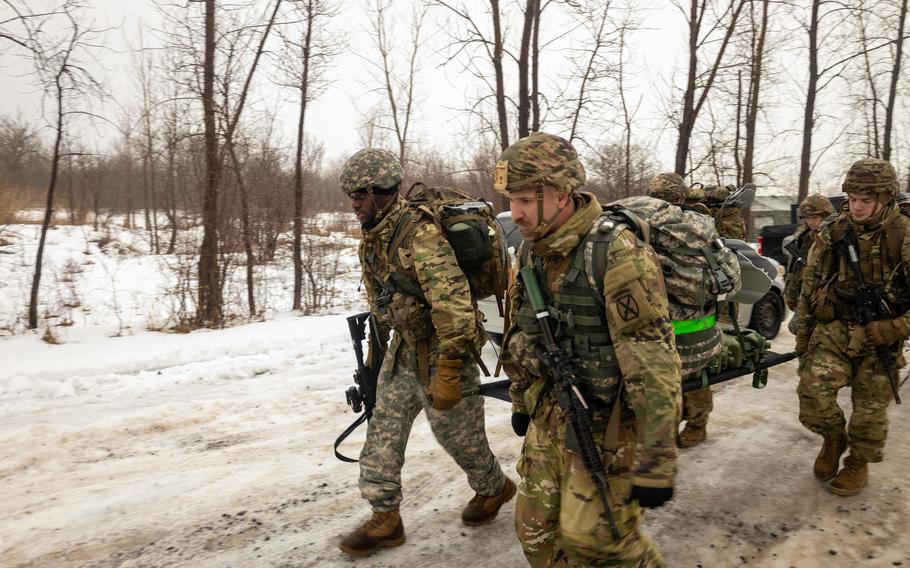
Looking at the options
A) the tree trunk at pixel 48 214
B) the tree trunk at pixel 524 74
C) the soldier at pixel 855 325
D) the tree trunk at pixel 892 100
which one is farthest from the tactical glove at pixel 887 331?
the tree trunk at pixel 892 100

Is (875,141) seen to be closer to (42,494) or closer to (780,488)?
(780,488)

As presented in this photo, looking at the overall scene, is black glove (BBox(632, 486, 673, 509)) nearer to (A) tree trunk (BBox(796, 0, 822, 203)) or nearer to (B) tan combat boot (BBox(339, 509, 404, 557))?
(B) tan combat boot (BBox(339, 509, 404, 557))

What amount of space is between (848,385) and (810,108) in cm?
1326

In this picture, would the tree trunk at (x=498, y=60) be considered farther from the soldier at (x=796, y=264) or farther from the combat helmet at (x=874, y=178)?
the combat helmet at (x=874, y=178)

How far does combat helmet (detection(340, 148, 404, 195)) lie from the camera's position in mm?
3266

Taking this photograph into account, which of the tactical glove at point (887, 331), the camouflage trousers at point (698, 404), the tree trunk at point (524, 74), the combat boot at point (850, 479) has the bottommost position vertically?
the combat boot at point (850, 479)

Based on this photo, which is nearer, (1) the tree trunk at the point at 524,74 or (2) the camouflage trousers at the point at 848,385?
(2) the camouflage trousers at the point at 848,385

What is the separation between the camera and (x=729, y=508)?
3705 millimetres

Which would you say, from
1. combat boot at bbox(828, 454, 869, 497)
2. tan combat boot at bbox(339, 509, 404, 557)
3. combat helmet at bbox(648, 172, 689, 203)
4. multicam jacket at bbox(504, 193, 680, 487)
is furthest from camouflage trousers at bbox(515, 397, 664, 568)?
combat helmet at bbox(648, 172, 689, 203)

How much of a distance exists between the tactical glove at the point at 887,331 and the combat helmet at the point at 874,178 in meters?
0.80

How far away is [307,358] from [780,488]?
5.28 metres

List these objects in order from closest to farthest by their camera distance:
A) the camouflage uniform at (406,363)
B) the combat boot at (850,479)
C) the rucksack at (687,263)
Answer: the rucksack at (687,263) < the camouflage uniform at (406,363) < the combat boot at (850,479)

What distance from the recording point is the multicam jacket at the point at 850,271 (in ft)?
12.3

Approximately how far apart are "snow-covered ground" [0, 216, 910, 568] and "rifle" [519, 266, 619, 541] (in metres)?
1.26
